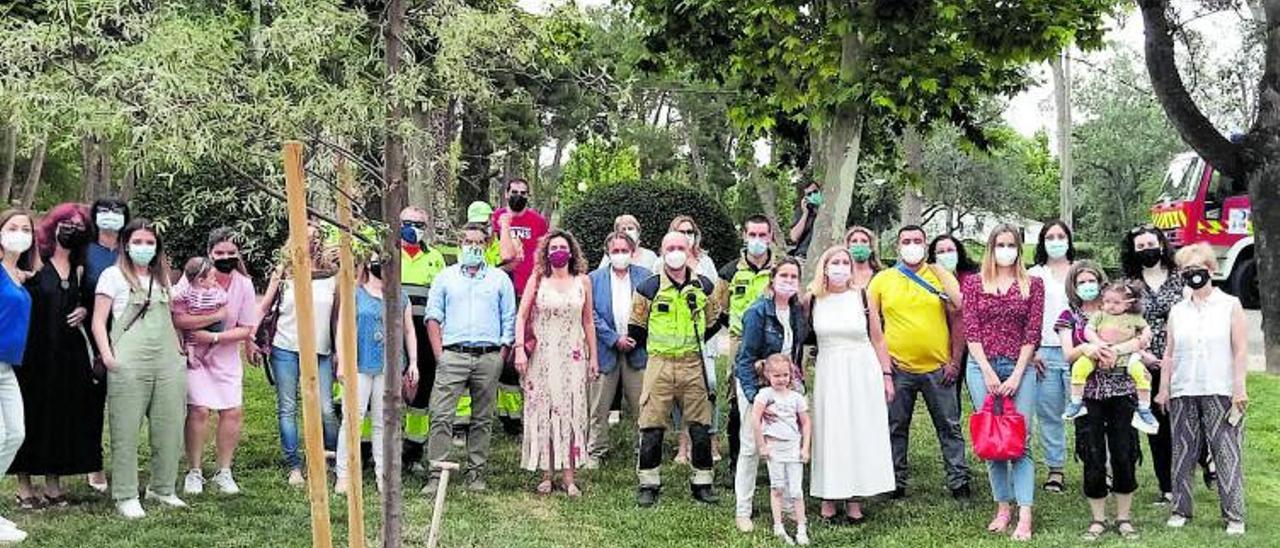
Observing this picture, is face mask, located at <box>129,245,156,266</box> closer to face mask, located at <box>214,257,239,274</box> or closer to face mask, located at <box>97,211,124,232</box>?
face mask, located at <box>97,211,124,232</box>

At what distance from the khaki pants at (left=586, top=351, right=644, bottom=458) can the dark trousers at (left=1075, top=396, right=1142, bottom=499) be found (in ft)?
9.06

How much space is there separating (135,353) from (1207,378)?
18.6 ft

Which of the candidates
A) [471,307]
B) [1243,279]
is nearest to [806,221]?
[471,307]

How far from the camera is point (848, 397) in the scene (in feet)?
22.6

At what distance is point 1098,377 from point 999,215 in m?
30.9

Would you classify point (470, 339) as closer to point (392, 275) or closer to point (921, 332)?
point (921, 332)

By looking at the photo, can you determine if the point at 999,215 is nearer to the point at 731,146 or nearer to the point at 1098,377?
the point at 731,146

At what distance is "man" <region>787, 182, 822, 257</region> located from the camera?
992 centimetres

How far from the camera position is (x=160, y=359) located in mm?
6668

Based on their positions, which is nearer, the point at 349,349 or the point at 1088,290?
the point at 349,349

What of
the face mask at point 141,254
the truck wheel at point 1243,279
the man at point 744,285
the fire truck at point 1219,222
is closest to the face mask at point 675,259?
the man at point 744,285

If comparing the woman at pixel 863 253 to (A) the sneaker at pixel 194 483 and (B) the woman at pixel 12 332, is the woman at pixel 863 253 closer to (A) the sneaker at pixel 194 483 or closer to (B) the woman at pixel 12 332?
(A) the sneaker at pixel 194 483

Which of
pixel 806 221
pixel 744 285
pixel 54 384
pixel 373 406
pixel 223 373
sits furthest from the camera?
pixel 806 221

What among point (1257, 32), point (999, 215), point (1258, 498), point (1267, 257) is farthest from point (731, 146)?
point (1258, 498)
